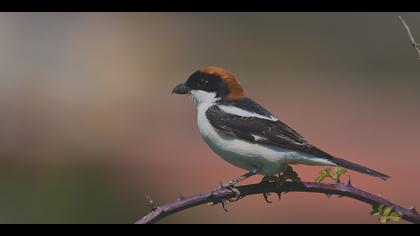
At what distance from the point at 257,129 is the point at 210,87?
1.46 ft

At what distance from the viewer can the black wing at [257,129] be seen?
15.4ft

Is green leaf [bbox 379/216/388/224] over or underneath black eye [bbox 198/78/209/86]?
underneath

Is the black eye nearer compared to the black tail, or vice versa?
the black tail

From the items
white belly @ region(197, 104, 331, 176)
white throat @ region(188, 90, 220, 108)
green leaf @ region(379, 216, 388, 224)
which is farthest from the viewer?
white throat @ region(188, 90, 220, 108)

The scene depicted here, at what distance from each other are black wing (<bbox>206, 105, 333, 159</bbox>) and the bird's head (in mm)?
135

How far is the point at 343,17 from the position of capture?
949 inches

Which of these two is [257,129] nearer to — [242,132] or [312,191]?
[242,132]

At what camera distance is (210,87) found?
16.8 ft

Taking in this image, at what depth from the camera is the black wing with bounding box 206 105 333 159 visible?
469 centimetres

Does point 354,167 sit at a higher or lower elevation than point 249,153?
lower

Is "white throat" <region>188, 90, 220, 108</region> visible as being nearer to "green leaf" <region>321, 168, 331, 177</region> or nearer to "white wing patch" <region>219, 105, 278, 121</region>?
"white wing patch" <region>219, 105, 278, 121</region>

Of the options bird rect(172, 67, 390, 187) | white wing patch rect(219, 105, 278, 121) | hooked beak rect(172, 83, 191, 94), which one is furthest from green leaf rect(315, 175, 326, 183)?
hooked beak rect(172, 83, 191, 94)

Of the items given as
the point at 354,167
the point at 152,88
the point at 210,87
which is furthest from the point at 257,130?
the point at 152,88

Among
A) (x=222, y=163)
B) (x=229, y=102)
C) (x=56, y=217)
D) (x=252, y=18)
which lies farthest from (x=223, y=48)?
(x=229, y=102)
